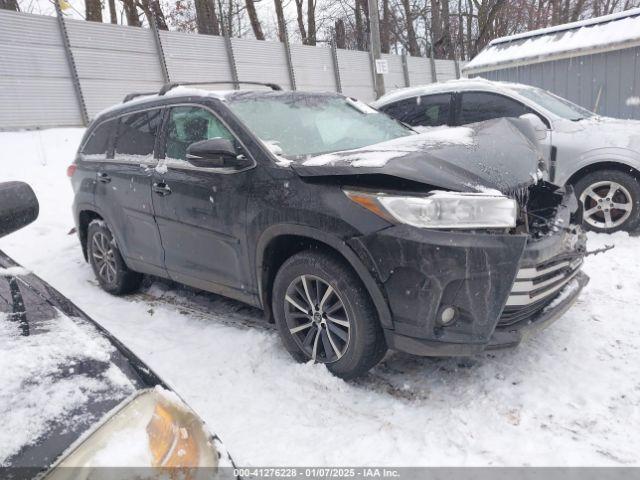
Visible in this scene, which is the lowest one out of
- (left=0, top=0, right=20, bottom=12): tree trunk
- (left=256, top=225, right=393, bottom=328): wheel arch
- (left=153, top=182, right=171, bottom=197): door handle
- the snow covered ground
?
the snow covered ground

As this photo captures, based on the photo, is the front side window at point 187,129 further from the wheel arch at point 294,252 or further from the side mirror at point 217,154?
the wheel arch at point 294,252

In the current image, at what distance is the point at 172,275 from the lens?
3.91m

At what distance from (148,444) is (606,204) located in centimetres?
532

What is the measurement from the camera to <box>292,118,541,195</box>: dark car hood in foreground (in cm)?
251

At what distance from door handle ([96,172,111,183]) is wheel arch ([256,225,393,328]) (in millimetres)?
2035

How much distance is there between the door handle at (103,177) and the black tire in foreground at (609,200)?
15.3 ft

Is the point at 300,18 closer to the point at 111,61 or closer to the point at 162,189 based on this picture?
the point at 111,61

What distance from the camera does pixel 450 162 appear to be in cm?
264

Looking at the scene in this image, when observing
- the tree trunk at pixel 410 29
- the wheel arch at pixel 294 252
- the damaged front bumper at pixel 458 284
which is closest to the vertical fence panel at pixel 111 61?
the wheel arch at pixel 294 252

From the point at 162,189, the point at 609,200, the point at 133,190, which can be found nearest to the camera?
the point at 162,189

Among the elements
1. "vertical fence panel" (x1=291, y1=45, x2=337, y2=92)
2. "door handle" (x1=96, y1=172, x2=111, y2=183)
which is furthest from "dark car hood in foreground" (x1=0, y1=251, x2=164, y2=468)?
"vertical fence panel" (x1=291, y1=45, x2=337, y2=92)

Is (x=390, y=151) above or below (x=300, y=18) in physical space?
below

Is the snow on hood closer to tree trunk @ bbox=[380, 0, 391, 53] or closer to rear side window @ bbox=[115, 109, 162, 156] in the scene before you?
rear side window @ bbox=[115, 109, 162, 156]

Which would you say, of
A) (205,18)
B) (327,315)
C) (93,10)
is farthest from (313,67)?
(327,315)
